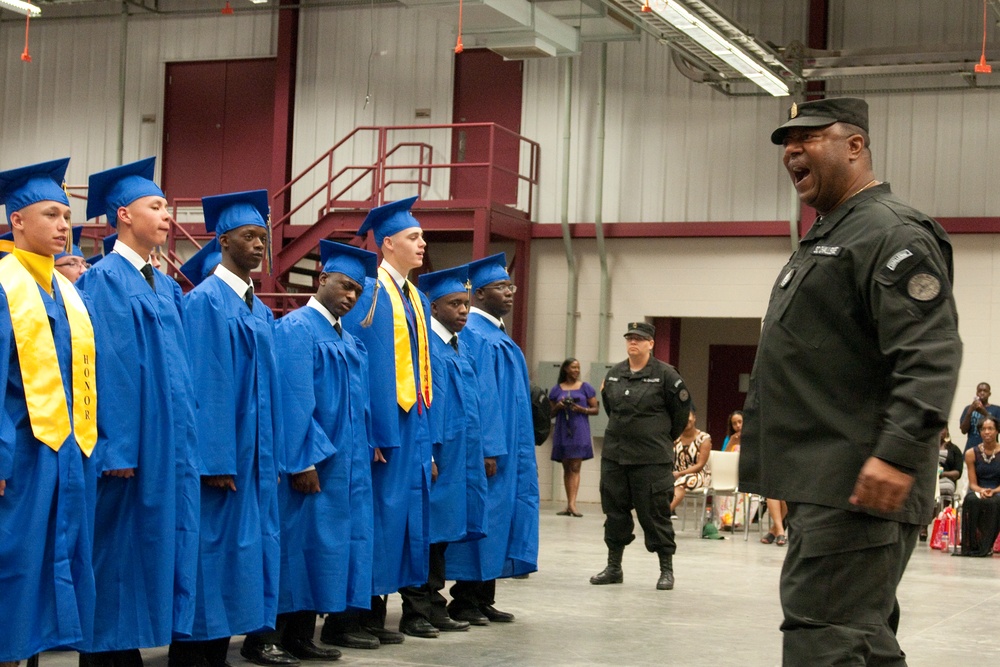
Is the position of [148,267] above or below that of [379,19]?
below

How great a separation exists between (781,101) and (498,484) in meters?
11.4

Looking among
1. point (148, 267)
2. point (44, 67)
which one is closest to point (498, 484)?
point (148, 267)

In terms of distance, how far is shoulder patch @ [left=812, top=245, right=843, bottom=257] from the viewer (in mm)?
3576

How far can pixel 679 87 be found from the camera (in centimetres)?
1831

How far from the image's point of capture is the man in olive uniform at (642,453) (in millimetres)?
9375

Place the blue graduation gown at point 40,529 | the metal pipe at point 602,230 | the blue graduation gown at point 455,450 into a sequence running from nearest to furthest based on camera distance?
the blue graduation gown at point 40,529 → the blue graduation gown at point 455,450 → the metal pipe at point 602,230

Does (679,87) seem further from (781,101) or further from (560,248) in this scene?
(560,248)

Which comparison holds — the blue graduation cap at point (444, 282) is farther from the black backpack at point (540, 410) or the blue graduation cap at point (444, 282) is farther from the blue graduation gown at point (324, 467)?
the black backpack at point (540, 410)

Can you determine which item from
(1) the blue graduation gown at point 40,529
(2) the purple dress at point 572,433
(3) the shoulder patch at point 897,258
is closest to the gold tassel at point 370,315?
(1) the blue graduation gown at point 40,529

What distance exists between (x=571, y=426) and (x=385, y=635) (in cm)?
996

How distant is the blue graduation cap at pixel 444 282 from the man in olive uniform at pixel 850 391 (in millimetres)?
3933

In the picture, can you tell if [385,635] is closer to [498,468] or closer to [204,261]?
[498,468]

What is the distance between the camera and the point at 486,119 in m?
18.9

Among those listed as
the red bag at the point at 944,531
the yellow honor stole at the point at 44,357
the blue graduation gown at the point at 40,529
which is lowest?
the red bag at the point at 944,531
